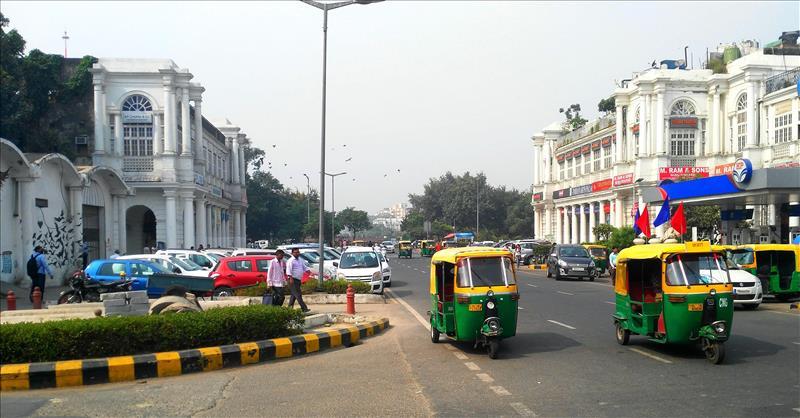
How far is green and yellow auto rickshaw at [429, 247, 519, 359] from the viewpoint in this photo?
11148 millimetres

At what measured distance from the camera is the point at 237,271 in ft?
75.6

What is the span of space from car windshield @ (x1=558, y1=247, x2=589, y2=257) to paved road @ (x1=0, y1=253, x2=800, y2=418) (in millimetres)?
20654

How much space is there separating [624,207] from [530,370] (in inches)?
1802

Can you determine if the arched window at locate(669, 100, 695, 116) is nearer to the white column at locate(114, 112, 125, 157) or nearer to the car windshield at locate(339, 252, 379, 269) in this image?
the car windshield at locate(339, 252, 379, 269)

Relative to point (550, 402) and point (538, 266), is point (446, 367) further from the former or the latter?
point (538, 266)

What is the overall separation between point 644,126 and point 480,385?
43.8m

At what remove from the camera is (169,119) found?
43.2m

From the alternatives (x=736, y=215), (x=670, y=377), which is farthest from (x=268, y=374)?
(x=736, y=215)

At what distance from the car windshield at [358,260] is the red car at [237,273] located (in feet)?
8.12

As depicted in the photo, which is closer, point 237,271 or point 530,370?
point 530,370

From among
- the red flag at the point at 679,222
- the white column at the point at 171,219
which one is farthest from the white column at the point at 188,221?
Answer: the red flag at the point at 679,222

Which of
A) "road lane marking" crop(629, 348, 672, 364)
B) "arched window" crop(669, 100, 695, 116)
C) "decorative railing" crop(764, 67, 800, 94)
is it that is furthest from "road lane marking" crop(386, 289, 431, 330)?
"arched window" crop(669, 100, 695, 116)

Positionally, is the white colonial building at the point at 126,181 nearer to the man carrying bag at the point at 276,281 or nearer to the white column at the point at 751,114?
the man carrying bag at the point at 276,281

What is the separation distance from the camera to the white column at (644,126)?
161 feet
